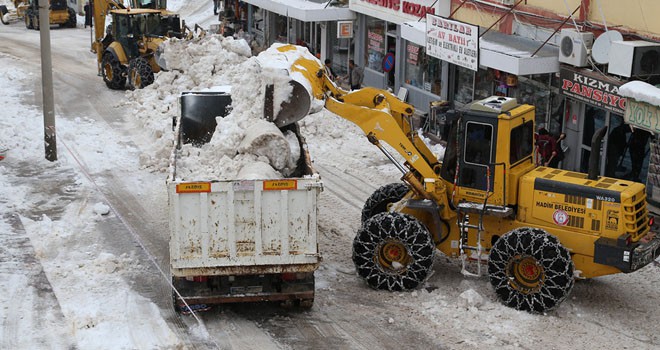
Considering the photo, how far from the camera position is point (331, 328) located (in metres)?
11.8

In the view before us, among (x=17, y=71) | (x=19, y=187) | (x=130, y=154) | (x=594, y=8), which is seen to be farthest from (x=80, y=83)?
(x=594, y=8)

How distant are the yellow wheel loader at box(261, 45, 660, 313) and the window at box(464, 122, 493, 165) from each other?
13 mm

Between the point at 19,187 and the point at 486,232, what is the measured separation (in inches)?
387

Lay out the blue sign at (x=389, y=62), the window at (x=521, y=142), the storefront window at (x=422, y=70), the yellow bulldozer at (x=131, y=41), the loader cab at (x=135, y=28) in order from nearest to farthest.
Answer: the window at (x=521, y=142), the storefront window at (x=422, y=70), the blue sign at (x=389, y=62), the yellow bulldozer at (x=131, y=41), the loader cab at (x=135, y=28)

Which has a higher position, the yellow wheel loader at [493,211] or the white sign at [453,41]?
the white sign at [453,41]

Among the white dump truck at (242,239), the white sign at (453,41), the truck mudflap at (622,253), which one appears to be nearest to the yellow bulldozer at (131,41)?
the white sign at (453,41)

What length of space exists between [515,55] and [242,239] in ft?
29.1

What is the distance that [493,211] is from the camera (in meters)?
12.4

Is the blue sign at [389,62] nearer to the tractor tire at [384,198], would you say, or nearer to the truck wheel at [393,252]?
the tractor tire at [384,198]

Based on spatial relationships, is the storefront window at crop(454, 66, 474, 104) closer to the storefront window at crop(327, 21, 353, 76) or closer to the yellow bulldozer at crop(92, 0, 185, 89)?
the storefront window at crop(327, 21, 353, 76)

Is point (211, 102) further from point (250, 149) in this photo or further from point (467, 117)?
point (467, 117)

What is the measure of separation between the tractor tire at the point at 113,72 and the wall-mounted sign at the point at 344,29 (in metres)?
6.56

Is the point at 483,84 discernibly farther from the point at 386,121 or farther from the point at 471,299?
the point at 471,299

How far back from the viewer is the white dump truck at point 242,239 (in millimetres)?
11445
